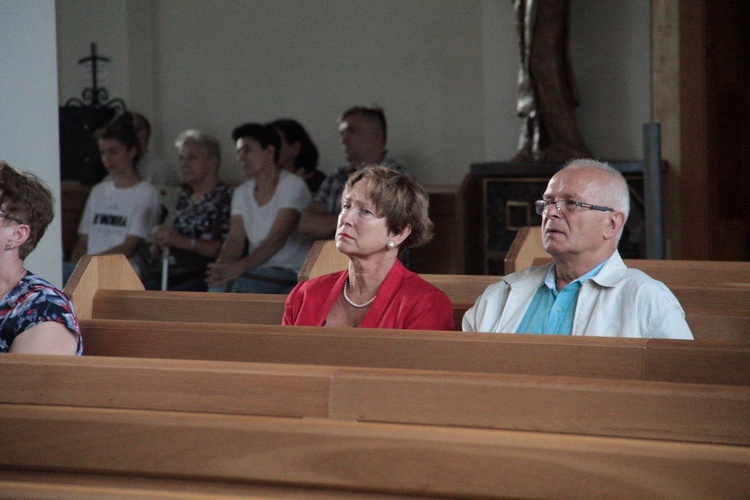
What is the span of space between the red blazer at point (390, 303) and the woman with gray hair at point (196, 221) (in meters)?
2.51

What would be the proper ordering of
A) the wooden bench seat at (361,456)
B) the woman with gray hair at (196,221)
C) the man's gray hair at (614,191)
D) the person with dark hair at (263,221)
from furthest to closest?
1. the woman with gray hair at (196,221)
2. the person with dark hair at (263,221)
3. the man's gray hair at (614,191)
4. the wooden bench seat at (361,456)

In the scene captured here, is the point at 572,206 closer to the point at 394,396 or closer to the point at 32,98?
the point at 394,396

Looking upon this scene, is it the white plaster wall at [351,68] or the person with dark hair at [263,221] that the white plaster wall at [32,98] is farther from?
the white plaster wall at [351,68]

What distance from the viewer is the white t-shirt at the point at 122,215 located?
5270 millimetres

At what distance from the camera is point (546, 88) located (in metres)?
5.39

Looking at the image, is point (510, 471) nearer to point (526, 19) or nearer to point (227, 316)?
point (227, 316)

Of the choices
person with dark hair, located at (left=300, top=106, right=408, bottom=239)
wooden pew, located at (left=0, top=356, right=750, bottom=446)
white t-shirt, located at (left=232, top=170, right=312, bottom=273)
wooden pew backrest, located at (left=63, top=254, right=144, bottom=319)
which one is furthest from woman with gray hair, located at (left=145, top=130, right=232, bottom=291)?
wooden pew, located at (left=0, top=356, right=750, bottom=446)

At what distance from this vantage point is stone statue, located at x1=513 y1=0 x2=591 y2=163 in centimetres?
531

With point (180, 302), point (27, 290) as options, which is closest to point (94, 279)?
point (180, 302)

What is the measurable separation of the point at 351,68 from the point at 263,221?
1.85 meters

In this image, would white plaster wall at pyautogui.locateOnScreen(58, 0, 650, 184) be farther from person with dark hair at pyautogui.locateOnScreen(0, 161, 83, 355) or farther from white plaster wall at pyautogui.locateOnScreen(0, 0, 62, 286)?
person with dark hair at pyautogui.locateOnScreen(0, 161, 83, 355)

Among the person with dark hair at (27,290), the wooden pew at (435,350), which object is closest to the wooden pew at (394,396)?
the wooden pew at (435,350)

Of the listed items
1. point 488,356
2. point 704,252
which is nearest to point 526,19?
point 704,252

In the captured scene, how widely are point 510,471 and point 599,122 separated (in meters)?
4.60
